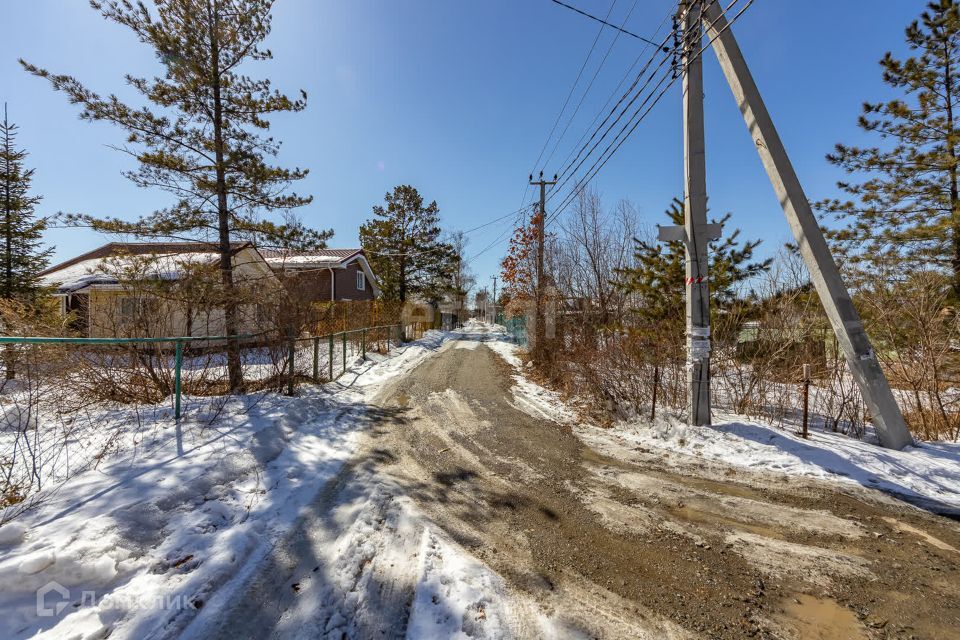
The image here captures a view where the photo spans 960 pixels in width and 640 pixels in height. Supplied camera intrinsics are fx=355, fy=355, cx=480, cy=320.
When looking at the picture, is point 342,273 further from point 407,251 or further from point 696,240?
point 696,240

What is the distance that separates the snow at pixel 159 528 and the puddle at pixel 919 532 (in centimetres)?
534

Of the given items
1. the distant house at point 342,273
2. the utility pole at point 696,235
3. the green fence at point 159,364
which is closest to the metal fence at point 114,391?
the green fence at point 159,364

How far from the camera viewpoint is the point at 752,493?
3777mm

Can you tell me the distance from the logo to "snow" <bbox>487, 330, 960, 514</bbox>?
5362 millimetres

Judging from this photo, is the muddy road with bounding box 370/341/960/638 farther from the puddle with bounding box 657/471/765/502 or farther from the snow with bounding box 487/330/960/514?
the snow with bounding box 487/330/960/514

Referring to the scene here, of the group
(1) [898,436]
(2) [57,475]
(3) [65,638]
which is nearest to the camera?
(3) [65,638]

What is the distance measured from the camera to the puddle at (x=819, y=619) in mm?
2059

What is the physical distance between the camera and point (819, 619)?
2.16 meters

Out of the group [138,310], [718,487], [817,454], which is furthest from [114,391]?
[817,454]

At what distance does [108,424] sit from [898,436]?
10130 millimetres

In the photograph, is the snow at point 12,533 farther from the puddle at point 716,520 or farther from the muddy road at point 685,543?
the puddle at point 716,520

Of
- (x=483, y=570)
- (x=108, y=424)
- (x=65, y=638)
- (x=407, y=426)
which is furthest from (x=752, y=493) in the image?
(x=108, y=424)

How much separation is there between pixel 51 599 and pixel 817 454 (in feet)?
23.2

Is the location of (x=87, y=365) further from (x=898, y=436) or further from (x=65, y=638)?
(x=898, y=436)
